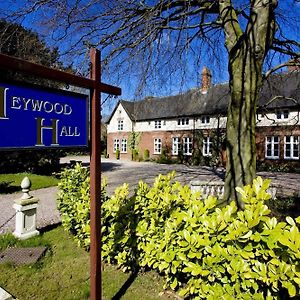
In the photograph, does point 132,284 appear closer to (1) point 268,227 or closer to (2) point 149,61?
(1) point 268,227

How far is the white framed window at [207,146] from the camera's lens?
27562 mm

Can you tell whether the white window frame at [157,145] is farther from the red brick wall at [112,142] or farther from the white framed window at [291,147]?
the white framed window at [291,147]

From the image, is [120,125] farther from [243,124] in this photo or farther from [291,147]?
[243,124]

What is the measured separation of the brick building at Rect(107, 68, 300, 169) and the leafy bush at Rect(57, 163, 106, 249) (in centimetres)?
1269

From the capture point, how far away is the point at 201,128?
28391mm

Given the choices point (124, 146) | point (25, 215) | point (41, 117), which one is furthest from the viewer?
point (124, 146)

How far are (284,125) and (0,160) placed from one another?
73.8ft

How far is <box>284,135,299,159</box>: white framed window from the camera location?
2216 cm

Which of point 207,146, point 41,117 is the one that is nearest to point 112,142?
point 207,146

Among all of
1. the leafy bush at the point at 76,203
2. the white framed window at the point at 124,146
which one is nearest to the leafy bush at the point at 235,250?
the leafy bush at the point at 76,203

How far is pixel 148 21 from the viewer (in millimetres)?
4727

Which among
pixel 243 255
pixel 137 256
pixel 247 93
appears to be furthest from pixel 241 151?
pixel 243 255

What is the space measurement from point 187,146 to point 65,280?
2630 centimetres

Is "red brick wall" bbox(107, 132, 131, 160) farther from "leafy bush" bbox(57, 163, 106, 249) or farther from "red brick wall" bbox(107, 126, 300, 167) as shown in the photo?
"leafy bush" bbox(57, 163, 106, 249)
